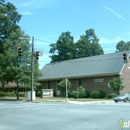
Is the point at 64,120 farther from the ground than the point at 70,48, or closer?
closer

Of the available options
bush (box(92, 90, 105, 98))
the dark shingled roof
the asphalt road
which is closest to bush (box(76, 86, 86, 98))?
bush (box(92, 90, 105, 98))

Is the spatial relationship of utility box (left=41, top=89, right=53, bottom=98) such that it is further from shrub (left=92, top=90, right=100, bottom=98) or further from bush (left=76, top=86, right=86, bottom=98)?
shrub (left=92, top=90, right=100, bottom=98)

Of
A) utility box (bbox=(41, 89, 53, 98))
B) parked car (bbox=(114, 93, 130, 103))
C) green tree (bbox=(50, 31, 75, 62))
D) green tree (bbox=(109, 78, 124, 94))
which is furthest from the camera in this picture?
green tree (bbox=(50, 31, 75, 62))

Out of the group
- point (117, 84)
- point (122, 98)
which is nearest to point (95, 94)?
point (117, 84)

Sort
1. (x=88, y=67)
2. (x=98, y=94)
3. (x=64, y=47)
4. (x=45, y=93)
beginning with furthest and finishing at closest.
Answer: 1. (x=64, y=47)
2. (x=88, y=67)
3. (x=45, y=93)
4. (x=98, y=94)

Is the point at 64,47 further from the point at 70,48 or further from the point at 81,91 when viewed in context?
the point at 81,91

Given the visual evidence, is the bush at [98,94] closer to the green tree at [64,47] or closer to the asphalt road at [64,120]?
the asphalt road at [64,120]

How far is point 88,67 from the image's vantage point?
52281 mm

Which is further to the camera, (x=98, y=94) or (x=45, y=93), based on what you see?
(x=45, y=93)

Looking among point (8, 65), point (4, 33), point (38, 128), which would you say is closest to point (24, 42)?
point (8, 65)

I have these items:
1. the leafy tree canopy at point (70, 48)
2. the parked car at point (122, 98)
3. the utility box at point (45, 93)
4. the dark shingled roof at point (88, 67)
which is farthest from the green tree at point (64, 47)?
the parked car at point (122, 98)

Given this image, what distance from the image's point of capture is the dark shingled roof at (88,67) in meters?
47.2

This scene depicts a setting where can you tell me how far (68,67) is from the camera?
188ft

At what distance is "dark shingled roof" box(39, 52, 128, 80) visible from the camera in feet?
155
